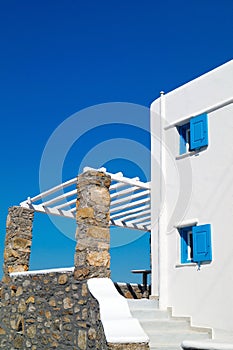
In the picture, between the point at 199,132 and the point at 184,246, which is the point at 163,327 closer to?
the point at 184,246

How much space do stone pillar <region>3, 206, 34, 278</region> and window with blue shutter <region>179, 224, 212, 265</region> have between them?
365cm

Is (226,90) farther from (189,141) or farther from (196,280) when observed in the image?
(196,280)

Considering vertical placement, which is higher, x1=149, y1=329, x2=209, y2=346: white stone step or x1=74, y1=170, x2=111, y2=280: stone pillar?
x1=74, y1=170, x2=111, y2=280: stone pillar

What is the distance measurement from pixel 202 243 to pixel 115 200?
15.3 feet

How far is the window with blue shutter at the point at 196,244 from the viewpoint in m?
7.82

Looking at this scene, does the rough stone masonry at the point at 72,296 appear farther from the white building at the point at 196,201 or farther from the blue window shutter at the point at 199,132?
the blue window shutter at the point at 199,132

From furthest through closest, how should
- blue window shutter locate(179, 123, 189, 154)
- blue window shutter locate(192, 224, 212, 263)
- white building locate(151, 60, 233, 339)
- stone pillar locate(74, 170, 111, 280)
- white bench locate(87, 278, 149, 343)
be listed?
1. blue window shutter locate(179, 123, 189, 154)
2. blue window shutter locate(192, 224, 212, 263)
3. white building locate(151, 60, 233, 339)
4. stone pillar locate(74, 170, 111, 280)
5. white bench locate(87, 278, 149, 343)

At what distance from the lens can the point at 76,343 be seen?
251 inches

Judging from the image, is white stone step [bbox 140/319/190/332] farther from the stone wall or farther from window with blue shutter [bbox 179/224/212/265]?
the stone wall

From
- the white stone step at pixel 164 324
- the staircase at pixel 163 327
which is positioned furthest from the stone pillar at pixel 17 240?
the white stone step at pixel 164 324

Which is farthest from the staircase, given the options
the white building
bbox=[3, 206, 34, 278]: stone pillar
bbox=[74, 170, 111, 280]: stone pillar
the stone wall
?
bbox=[3, 206, 34, 278]: stone pillar

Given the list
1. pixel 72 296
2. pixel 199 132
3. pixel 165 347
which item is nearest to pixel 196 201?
pixel 199 132

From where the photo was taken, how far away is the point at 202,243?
791cm

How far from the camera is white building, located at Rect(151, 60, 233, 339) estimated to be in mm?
7590
